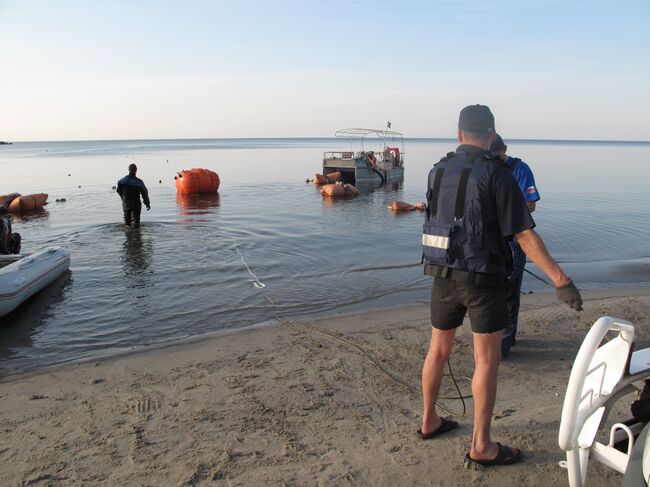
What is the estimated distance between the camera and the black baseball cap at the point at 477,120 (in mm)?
2947

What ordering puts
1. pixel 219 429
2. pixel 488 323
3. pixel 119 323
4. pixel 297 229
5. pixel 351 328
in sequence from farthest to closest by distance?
pixel 297 229 < pixel 119 323 < pixel 351 328 < pixel 219 429 < pixel 488 323

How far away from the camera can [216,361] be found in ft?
17.1

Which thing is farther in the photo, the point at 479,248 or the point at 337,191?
the point at 337,191

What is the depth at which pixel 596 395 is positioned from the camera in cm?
247

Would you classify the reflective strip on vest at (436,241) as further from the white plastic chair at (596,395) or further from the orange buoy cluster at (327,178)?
the orange buoy cluster at (327,178)

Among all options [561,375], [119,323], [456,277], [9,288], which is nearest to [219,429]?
[456,277]

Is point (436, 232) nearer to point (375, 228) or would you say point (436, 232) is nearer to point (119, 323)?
point (119, 323)

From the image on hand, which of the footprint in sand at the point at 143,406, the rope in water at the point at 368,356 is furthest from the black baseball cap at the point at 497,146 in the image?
the footprint in sand at the point at 143,406

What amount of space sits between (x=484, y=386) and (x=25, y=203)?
66.1 ft

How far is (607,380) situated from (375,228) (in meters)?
13.2

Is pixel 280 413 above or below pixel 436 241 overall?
below

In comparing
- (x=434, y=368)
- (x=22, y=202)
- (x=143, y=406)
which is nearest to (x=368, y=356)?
(x=434, y=368)

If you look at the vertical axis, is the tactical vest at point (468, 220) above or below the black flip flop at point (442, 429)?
above

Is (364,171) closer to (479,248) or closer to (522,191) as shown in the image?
(522,191)
